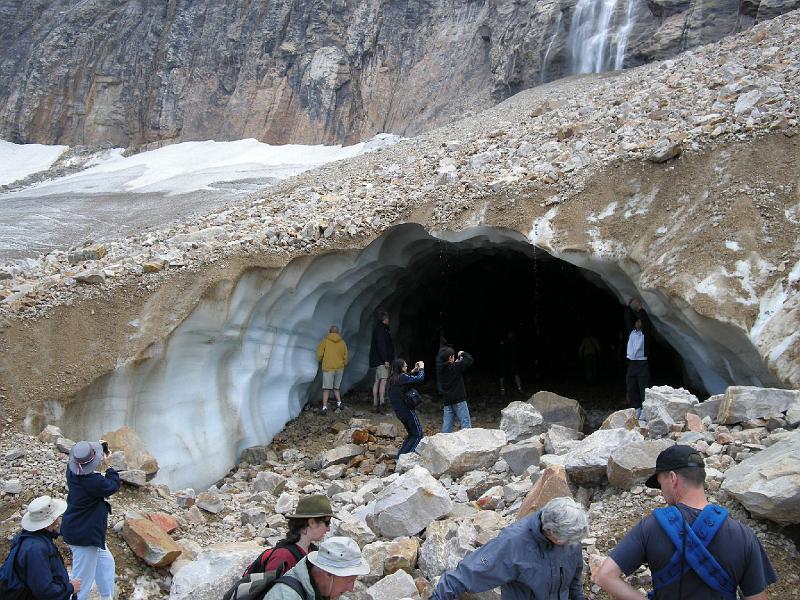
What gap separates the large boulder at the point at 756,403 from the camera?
5.89 meters

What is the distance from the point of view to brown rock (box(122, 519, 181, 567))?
18.7 ft

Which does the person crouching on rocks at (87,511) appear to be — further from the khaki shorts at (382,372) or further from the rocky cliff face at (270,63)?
the rocky cliff face at (270,63)

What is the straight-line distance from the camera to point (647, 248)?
8.52m

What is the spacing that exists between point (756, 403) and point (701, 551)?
3290 mm

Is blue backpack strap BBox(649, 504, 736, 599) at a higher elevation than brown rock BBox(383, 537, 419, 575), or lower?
higher

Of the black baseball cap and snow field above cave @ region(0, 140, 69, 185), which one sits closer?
the black baseball cap

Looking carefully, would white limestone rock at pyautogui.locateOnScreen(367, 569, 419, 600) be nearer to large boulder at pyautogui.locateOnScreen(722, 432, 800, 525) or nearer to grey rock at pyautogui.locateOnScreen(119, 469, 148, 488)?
large boulder at pyautogui.locateOnScreen(722, 432, 800, 525)

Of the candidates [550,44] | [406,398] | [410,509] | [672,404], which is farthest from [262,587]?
[550,44]

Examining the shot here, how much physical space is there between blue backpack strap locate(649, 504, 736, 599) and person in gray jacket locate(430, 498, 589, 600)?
0.43m

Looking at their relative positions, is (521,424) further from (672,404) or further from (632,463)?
(632,463)

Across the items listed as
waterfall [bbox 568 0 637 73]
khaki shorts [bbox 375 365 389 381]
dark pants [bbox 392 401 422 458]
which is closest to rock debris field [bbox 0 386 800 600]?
dark pants [bbox 392 401 422 458]

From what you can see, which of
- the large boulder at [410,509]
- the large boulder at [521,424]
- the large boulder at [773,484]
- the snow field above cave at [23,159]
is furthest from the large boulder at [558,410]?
the snow field above cave at [23,159]

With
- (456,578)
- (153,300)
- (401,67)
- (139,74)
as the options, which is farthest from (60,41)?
(456,578)

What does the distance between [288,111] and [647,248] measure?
2123 cm
